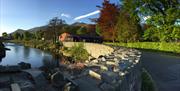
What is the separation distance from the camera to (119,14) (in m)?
40.6

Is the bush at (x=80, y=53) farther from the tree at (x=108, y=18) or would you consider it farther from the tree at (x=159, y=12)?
the tree at (x=108, y=18)

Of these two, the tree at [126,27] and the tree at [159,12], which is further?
the tree at [126,27]

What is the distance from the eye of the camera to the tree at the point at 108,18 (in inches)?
1660

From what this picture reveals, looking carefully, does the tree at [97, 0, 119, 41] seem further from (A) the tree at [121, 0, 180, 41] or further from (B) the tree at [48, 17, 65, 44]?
(B) the tree at [48, 17, 65, 44]

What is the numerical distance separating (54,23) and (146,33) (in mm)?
41237

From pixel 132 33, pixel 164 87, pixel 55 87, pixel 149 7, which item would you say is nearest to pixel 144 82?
pixel 164 87

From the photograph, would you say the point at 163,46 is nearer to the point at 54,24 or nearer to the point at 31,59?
the point at 31,59

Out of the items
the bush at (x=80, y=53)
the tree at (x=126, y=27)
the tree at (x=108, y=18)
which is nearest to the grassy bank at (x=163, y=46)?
the tree at (x=126, y=27)

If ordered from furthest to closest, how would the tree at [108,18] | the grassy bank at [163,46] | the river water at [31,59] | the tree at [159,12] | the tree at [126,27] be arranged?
the tree at [108,18], the tree at [126,27], the tree at [159,12], the grassy bank at [163,46], the river water at [31,59]

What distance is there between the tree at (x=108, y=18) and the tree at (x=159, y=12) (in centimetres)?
790

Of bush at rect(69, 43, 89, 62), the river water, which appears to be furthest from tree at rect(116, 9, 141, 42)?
bush at rect(69, 43, 89, 62)

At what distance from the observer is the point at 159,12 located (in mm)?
32719

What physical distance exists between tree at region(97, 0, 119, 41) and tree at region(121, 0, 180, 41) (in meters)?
7.90

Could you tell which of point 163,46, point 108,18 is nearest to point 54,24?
point 108,18
